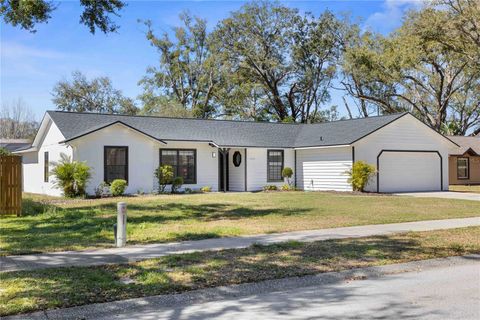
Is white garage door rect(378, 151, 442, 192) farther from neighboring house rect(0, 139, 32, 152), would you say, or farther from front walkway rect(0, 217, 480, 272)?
neighboring house rect(0, 139, 32, 152)

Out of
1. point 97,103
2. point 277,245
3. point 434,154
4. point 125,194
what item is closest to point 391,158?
point 434,154

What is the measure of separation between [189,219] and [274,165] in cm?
1536

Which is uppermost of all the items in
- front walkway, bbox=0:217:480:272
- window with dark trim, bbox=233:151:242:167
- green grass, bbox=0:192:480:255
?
window with dark trim, bbox=233:151:242:167

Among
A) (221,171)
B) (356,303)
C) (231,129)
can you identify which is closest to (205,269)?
(356,303)

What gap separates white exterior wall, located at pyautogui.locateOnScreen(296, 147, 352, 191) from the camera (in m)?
25.5

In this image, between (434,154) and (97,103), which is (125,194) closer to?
(434,154)

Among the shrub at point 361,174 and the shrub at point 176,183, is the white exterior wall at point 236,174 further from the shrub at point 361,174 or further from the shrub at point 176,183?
the shrub at point 361,174

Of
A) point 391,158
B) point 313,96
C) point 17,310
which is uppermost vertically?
point 313,96

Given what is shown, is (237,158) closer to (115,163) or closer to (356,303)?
(115,163)

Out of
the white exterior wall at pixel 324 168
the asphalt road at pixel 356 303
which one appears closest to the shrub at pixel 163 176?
the white exterior wall at pixel 324 168

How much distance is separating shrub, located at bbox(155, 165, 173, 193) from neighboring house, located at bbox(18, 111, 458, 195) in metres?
0.31

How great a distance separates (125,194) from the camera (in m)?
23.1

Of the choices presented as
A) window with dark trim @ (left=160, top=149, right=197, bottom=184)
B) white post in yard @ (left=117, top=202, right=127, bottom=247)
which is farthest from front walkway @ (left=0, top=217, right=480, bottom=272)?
window with dark trim @ (left=160, top=149, right=197, bottom=184)

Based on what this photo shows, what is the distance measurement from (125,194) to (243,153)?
7358 mm
